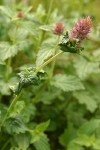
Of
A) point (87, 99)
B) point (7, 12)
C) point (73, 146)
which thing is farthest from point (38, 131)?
point (7, 12)

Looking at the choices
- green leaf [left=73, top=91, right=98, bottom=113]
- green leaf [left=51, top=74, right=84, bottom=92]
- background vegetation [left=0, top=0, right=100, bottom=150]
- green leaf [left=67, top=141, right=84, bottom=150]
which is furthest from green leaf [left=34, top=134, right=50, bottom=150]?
green leaf [left=73, top=91, right=98, bottom=113]

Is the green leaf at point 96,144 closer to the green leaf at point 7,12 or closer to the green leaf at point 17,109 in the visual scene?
the green leaf at point 17,109

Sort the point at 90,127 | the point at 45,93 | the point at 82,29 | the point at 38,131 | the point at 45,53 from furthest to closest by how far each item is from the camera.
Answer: the point at 45,93 → the point at 90,127 → the point at 38,131 → the point at 45,53 → the point at 82,29

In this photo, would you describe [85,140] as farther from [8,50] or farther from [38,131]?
[8,50]

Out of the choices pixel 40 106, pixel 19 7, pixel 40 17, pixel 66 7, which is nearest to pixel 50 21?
pixel 40 17

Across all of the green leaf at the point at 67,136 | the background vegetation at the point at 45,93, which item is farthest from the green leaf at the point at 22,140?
the green leaf at the point at 67,136

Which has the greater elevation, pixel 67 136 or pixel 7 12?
pixel 7 12

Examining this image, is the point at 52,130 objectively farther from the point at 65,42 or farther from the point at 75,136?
the point at 65,42
